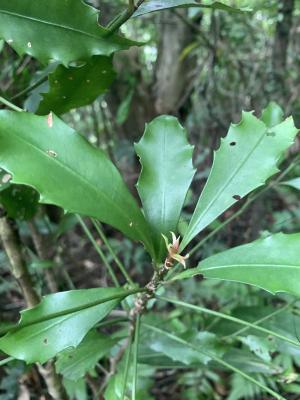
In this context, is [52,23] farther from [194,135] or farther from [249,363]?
[194,135]

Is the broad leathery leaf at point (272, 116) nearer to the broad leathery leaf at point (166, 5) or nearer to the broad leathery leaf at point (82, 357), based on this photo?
the broad leathery leaf at point (166, 5)

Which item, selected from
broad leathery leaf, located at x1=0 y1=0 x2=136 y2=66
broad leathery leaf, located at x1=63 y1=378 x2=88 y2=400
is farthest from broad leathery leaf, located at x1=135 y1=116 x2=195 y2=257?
broad leathery leaf, located at x1=63 y1=378 x2=88 y2=400

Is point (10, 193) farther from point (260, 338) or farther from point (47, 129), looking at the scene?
point (260, 338)

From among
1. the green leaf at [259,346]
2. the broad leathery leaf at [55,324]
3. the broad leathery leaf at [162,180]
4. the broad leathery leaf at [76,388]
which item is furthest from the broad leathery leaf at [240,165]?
the broad leathery leaf at [76,388]

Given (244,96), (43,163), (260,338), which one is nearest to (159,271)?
(43,163)

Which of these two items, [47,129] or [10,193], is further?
[10,193]

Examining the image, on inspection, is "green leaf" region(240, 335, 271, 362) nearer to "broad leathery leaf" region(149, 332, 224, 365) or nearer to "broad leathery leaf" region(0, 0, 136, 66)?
"broad leathery leaf" region(149, 332, 224, 365)

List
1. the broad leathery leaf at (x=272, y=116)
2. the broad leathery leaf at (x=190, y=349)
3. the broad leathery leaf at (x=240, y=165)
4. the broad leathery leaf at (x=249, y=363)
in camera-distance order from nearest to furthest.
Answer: the broad leathery leaf at (x=240, y=165)
the broad leathery leaf at (x=272, y=116)
the broad leathery leaf at (x=190, y=349)
the broad leathery leaf at (x=249, y=363)
